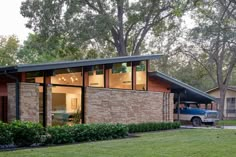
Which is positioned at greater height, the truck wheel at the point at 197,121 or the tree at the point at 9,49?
the tree at the point at 9,49

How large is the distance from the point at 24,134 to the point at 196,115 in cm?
1556

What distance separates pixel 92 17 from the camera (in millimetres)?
29703

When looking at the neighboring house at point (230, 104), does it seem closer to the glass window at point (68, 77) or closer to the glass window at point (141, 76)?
the glass window at point (141, 76)

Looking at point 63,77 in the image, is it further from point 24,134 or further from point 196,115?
point 196,115

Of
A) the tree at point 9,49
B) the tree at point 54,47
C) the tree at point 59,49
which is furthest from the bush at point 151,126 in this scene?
the tree at point 9,49

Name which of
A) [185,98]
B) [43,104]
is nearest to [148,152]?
[43,104]

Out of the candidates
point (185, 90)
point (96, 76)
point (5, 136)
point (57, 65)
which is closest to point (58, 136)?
point (5, 136)

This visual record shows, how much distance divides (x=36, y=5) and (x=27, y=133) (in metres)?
18.7

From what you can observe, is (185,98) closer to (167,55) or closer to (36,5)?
(167,55)

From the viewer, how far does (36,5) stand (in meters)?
29.2

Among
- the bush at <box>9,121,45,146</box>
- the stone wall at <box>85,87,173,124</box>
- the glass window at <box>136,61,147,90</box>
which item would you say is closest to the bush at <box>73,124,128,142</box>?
the bush at <box>9,121,45,146</box>

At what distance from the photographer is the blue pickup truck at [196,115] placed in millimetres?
25234

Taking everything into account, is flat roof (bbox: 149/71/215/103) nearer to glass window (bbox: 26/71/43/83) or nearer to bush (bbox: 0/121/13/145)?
glass window (bbox: 26/71/43/83)

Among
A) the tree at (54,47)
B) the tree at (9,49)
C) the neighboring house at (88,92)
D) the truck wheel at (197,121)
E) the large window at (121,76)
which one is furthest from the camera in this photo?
the tree at (9,49)
